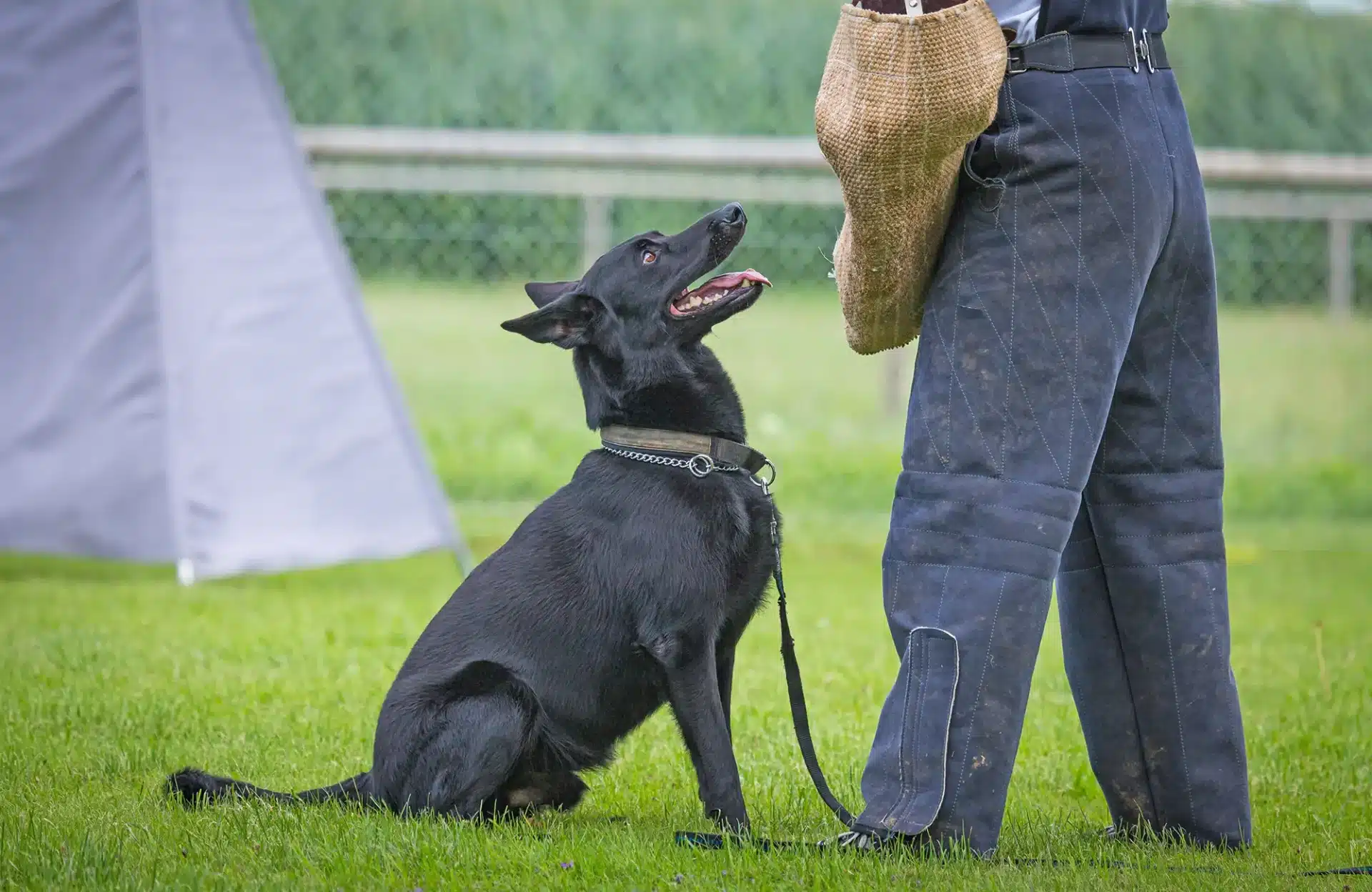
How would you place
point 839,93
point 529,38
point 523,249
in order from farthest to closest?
point 529,38 → point 523,249 → point 839,93

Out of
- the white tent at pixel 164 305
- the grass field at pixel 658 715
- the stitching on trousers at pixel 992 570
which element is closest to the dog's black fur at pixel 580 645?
the grass field at pixel 658 715

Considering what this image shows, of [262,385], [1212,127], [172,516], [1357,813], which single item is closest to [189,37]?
[262,385]

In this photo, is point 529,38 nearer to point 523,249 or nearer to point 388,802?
point 523,249

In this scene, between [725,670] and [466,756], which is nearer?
[466,756]

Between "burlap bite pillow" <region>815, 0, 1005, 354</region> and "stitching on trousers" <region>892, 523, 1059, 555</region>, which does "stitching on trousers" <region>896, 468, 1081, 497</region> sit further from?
"burlap bite pillow" <region>815, 0, 1005, 354</region>

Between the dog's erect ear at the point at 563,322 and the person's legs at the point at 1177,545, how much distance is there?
1.14 meters

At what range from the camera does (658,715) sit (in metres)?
4.01

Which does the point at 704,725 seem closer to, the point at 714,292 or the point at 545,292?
the point at 714,292

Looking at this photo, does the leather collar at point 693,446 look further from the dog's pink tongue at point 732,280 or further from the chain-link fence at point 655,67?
the chain-link fence at point 655,67

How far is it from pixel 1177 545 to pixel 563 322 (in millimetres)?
1351

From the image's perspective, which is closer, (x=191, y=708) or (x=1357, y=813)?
(x=1357, y=813)

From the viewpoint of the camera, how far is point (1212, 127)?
921 centimetres

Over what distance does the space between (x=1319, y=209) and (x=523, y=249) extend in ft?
14.8

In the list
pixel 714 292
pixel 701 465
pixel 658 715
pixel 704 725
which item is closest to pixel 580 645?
pixel 704 725
